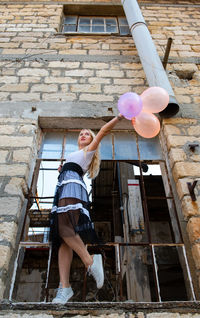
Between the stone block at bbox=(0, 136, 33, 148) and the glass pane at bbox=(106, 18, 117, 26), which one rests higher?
the glass pane at bbox=(106, 18, 117, 26)

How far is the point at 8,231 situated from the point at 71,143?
1383mm

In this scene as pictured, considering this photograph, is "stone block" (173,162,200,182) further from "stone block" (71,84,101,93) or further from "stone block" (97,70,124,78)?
"stone block" (97,70,124,78)

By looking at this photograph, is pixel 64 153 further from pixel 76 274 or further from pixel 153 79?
pixel 76 274

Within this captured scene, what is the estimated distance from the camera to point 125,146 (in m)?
3.13

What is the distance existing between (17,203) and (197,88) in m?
2.79

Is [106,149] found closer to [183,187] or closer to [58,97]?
[58,97]

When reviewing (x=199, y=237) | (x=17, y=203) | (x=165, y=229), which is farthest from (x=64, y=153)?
(x=165, y=229)

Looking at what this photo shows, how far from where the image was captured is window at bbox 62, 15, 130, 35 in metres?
4.76

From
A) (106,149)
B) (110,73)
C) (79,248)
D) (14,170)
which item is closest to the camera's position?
(79,248)

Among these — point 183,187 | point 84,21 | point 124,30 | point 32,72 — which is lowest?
point 183,187

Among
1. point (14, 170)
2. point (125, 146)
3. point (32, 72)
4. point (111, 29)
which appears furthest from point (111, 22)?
point (14, 170)

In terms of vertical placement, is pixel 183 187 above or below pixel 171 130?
below

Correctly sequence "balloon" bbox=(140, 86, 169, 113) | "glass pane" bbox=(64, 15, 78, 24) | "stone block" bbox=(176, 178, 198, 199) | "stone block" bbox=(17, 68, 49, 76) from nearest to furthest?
"balloon" bbox=(140, 86, 169, 113)
"stone block" bbox=(176, 178, 198, 199)
"stone block" bbox=(17, 68, 49, 76)
"glass pane" bbox=(64, 15, 78, 24)

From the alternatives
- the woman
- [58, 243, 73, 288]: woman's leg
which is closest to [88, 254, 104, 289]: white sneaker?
the woman
